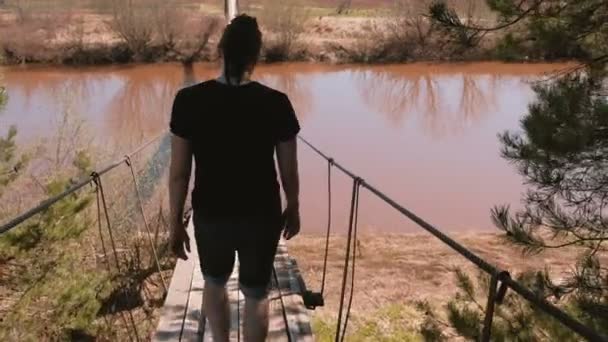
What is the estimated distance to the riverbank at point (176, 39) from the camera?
763 inches

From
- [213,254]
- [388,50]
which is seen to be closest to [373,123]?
[388,50]

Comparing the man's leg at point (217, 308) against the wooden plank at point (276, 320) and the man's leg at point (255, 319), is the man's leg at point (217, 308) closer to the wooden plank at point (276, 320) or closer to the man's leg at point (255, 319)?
the man's leg at point (255, 319)

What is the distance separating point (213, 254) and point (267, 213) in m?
0.18

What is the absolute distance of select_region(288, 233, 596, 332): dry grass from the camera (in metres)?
5.24

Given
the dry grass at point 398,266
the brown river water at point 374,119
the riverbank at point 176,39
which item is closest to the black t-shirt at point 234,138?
the brown river water at point 374,119

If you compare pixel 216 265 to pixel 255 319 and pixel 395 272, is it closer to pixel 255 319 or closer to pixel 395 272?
pixel 255 319

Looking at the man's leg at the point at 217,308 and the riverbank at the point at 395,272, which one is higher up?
the man's leg at the point at 217,308

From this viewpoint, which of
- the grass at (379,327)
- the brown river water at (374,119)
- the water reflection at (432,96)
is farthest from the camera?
the water reflection at (432,96)

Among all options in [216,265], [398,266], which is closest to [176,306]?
[216,265]

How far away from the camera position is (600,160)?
2252 millimetres

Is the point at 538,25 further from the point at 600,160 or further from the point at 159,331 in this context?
A: the point at 159,331

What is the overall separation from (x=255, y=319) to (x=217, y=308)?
0.11 metres

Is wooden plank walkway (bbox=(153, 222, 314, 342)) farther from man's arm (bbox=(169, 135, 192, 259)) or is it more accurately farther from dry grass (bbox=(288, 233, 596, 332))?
dry grass (bbox=(288, 233, 596, 332))

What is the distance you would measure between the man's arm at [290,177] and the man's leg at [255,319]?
193 mm
